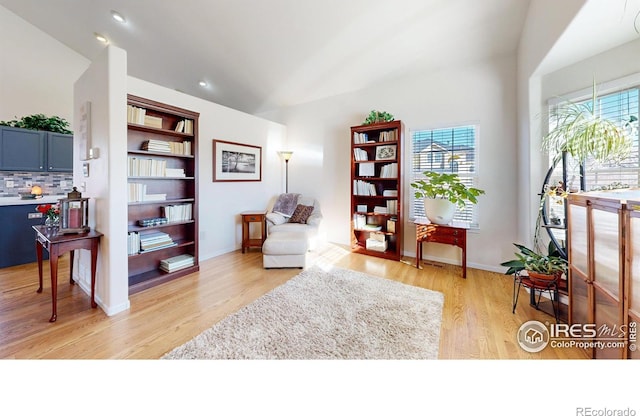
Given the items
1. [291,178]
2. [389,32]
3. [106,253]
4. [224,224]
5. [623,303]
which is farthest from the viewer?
[291,178]

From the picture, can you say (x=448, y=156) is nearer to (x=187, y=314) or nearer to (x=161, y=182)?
(x=187, y=314)

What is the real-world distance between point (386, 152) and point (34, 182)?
227 inches

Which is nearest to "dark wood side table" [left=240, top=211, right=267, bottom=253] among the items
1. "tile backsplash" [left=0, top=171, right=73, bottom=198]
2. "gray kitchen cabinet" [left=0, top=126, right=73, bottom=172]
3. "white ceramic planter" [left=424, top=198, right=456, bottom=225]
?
"white ceramic planter" [left=424, top=198, right=456, bottom=225]

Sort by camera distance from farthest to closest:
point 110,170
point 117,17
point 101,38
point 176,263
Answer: point 101,38
point 117,17
point 176,263
point 110,170

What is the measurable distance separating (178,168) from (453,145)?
3759 mm

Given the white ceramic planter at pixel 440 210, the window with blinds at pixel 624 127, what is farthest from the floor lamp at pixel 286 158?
the window with blinds at pixel 624 127

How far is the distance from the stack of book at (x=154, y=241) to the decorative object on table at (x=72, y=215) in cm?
53

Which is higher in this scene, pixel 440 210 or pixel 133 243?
pixel 440 210

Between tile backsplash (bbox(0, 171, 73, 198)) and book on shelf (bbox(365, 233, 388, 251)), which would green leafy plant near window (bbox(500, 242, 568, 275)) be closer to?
book on shelf (bbox(365, 233, 388, 251))

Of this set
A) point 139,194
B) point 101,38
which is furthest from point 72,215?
point 101,38

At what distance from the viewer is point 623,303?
1.12 metres

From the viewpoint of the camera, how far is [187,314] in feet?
6.77
